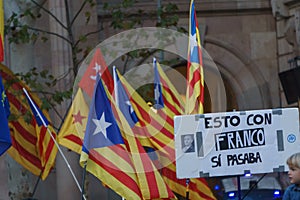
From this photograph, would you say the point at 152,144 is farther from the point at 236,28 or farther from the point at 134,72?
the point at 236,28

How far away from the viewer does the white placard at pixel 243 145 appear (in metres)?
10.7

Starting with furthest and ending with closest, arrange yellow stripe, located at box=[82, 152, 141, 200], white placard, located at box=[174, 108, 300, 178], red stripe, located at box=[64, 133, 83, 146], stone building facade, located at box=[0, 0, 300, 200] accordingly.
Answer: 1. stone building facade, located at box=[0, 0, 300, 200]
2. red stripe, located at box=[64, 133, 83, 146]
3. yellow stripe, located at box=[82, 152, 141, 200]
4. white placard, located at box=[174, 108, 300, 178]

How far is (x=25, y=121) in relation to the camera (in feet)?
53.4

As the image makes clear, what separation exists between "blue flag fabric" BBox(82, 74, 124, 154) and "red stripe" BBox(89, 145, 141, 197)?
0.14 metres

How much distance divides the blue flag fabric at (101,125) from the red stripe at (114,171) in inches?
5.7

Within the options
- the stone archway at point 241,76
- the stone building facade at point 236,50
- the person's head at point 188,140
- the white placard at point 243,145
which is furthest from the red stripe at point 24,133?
the white placard at point 243,145

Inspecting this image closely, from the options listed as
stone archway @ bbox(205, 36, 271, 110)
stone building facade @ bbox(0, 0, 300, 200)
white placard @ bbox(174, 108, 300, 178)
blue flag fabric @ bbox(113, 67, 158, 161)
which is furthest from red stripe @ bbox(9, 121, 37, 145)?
white placard @ bbox(174, 108, 300, 178)

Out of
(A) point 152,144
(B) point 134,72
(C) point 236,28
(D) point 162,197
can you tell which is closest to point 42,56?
(B) point 134,72

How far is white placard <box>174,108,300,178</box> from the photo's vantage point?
35.2ft

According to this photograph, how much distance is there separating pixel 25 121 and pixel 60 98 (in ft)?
2.07

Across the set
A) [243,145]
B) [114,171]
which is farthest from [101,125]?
[243,145]

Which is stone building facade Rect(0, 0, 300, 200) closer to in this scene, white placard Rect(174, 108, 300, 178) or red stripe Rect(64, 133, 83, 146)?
red stripe Rect(64, 133, 83, 146)

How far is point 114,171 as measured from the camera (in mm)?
13242

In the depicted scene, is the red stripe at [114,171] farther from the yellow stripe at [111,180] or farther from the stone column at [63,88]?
the stone column at [63,88]
